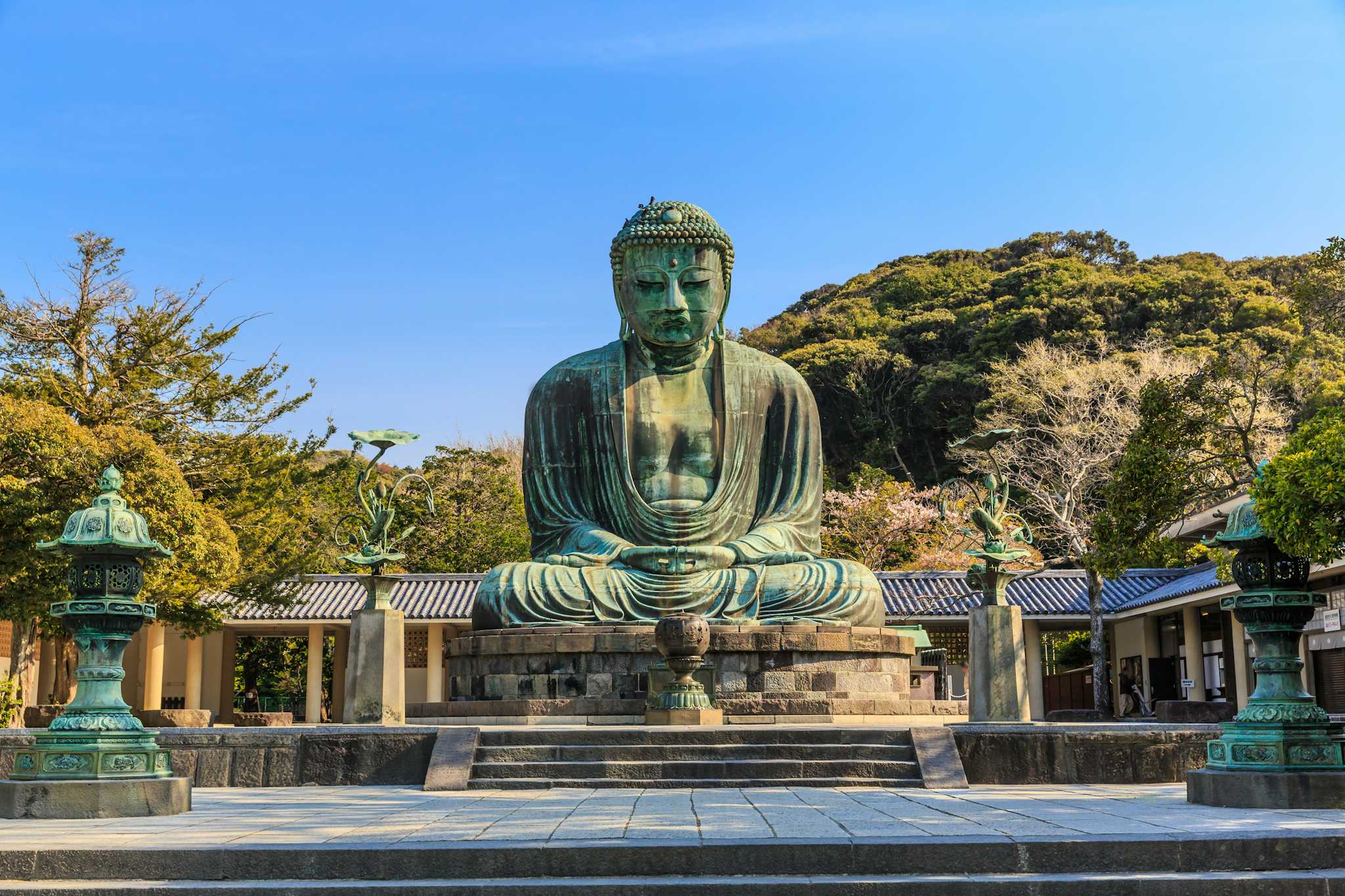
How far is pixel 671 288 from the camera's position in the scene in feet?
48.5

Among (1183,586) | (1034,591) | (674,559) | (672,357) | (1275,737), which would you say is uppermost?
(672,357)

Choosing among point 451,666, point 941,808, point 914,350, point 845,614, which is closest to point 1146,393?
point 845,614

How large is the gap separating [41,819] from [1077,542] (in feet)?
74.1

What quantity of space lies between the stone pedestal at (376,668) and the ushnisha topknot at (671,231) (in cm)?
509

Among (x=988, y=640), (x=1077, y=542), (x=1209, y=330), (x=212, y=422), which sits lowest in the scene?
(x=988, y=640)

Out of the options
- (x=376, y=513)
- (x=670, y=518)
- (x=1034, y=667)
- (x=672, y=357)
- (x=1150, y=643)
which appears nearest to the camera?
(x=376, y=513)

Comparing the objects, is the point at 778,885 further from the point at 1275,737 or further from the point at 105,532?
the point at 105,532

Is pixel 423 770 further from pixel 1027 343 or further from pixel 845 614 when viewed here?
pixel 1027 343

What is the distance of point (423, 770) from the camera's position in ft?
33.0

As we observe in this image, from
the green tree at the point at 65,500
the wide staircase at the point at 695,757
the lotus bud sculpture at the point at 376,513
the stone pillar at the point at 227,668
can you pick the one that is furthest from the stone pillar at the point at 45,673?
the wide staircase at the point at 695,757

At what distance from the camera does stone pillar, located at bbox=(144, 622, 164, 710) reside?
2795 cm

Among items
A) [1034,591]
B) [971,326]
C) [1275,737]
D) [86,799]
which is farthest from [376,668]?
[971,326]

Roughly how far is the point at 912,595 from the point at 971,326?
17198mm

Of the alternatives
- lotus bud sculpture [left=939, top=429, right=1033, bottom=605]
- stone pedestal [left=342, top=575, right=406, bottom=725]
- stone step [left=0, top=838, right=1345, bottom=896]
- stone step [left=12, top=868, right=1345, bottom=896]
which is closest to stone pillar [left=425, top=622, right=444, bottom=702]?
stone pedestal [left=342, top=575, right=406, bottom=725]
